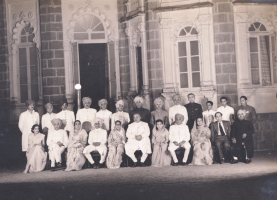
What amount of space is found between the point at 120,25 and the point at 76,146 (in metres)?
5.04

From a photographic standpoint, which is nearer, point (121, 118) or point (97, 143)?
point (97, 143)

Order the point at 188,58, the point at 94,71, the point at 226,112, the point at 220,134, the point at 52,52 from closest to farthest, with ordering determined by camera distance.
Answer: the point at 220,134, the point at 226,112, the point at 188,58, the point at 52,52, the point at 94,71

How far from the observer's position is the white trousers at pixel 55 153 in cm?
1282

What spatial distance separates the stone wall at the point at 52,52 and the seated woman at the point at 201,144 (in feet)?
15.9

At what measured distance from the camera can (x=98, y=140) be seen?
1291cm

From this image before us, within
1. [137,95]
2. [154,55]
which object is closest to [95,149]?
[137,95]

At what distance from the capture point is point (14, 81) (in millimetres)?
16297

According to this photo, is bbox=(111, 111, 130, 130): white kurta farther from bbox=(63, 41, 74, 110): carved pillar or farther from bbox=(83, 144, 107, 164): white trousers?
bbox=(63, 41, 74, 110): carved pillar

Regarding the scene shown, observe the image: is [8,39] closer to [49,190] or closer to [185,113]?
[185,113]

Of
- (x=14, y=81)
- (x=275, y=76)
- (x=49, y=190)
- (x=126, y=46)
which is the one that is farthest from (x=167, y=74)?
(x=49, y=190)

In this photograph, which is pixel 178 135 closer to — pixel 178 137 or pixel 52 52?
pixel 178 137

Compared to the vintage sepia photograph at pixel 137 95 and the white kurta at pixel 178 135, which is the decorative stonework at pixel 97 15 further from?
the white kurta at pixel 178 135

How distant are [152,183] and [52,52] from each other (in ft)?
24.0

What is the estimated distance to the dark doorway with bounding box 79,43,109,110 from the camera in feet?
53.6
